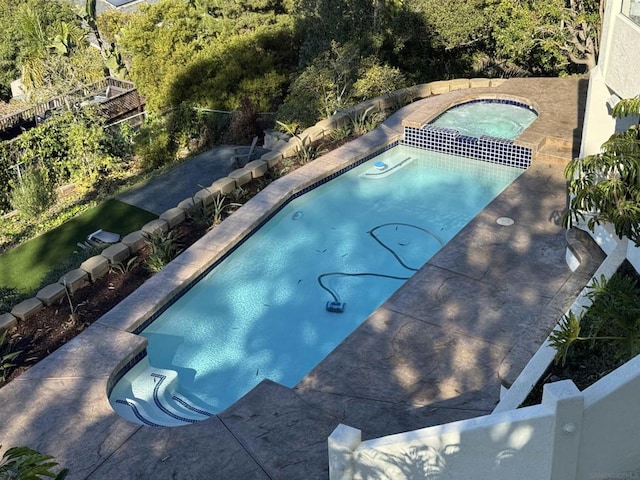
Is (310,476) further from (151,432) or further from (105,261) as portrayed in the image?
(105,261)

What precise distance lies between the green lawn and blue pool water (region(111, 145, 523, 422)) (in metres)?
2.90

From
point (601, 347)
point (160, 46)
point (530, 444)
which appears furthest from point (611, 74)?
point (160, 46)

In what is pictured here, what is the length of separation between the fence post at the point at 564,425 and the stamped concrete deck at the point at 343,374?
1589 millimetres

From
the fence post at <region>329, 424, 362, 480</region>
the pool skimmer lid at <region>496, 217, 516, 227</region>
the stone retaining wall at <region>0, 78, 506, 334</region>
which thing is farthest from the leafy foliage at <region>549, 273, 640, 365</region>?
the stone retaining wall at <region>0, 78, 506, 334</region>

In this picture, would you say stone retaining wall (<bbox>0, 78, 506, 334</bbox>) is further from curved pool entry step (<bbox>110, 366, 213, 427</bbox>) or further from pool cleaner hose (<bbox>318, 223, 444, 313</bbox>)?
pool cleaner hose (<bbox>318, 223, 444, 313</bbox>)

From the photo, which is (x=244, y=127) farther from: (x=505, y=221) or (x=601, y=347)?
(x=601, y=347)

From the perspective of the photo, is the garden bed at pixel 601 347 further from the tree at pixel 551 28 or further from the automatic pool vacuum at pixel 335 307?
the tree at pixel 551 28

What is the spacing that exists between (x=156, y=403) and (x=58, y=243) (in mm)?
5358

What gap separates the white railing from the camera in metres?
5.19

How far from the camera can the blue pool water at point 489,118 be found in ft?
47.3

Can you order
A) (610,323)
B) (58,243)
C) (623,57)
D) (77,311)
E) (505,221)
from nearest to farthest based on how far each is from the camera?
(610,323), (623,57), (77,311), (505,221), (58,243)

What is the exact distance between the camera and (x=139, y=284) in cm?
955

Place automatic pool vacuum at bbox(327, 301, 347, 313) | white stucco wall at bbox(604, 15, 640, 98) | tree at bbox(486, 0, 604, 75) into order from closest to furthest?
white stucco wall at bbox(604, 15, 640, 98), automatic pool vacuum at bbox(327, 301, 347, 313), tree at bbox(486, 0, 604, 75)

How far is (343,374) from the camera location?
7645 mm
